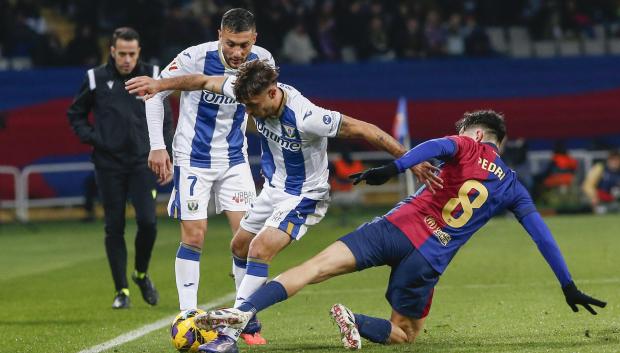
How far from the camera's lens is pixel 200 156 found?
9.17 meters

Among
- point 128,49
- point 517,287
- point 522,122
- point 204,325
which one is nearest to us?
point 204,325

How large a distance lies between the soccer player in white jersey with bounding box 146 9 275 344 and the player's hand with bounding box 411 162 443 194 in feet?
6.07

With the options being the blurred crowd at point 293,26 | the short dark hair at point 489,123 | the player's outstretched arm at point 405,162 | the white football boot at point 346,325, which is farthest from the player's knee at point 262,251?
the blurred crowd at point 293,26

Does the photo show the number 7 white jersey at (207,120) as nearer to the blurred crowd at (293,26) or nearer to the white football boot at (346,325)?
the white football boot at (346,325)

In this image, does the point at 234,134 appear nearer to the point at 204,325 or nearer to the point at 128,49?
the point at 128,49

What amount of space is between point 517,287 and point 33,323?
4.47 meters

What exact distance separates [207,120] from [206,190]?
515mm

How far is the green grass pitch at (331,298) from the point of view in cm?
821

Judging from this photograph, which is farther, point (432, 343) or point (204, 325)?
point (432, 343)

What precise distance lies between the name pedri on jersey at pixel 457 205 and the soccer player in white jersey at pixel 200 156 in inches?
63.7

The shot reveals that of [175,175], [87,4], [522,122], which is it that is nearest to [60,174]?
[87,4]

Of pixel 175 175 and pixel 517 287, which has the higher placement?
pixel 175 175

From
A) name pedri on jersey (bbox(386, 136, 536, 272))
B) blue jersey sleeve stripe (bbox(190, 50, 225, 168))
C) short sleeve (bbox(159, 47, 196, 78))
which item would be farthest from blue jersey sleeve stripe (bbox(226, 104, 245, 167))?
name pedri on jersey (bbox(386, 136, 536, 272))

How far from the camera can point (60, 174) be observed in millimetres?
22828
